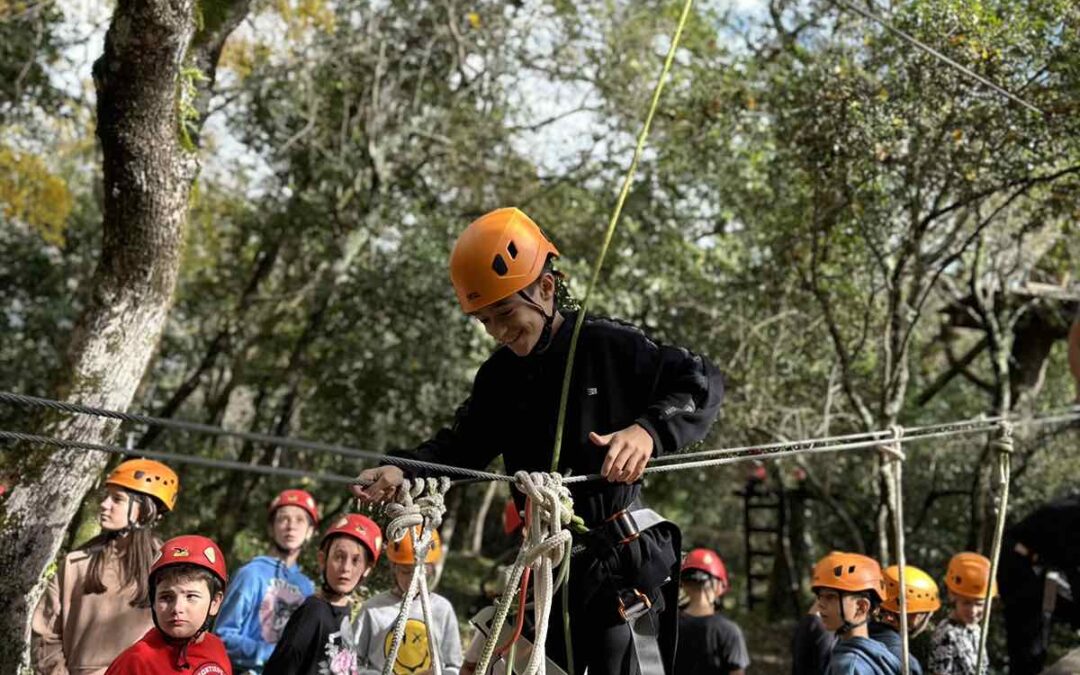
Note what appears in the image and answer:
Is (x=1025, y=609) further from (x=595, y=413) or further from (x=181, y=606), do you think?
(x=181, y=606)

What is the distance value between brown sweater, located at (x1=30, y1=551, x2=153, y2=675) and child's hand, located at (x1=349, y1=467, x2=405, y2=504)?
250 cm

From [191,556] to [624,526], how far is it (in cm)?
178

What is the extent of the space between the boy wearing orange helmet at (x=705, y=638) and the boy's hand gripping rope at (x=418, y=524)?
3492 mm

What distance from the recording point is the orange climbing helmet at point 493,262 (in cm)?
319

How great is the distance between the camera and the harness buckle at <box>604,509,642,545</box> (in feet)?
10.8

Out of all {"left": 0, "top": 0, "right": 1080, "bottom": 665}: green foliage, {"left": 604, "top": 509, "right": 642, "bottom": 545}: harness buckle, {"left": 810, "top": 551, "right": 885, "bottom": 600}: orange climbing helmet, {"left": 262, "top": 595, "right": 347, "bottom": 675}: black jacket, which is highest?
{"left": 0, "top": 0, "right": 1080, "bottom": 665}: green foliage

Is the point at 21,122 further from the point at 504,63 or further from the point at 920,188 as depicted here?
the point at 920,188

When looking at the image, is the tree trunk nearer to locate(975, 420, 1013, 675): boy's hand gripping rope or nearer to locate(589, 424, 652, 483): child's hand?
locate(589, 424, 652, 483): child's hand

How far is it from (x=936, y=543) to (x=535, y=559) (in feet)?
46.2

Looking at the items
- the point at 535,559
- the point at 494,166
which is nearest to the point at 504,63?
the point at 494,166

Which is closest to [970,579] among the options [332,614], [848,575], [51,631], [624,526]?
[848,575]

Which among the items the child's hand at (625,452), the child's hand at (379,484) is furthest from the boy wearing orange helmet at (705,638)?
the child's hand at (379,484)

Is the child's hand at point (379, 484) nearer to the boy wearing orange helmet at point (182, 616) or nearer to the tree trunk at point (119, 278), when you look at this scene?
the boy wearing orange helmet at point (182, 616)

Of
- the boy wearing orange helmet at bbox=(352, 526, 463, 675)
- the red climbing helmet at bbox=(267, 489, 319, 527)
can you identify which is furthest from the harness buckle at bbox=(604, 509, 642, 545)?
the red climbing helmet at bbox=(267, 489, 319, 527)
